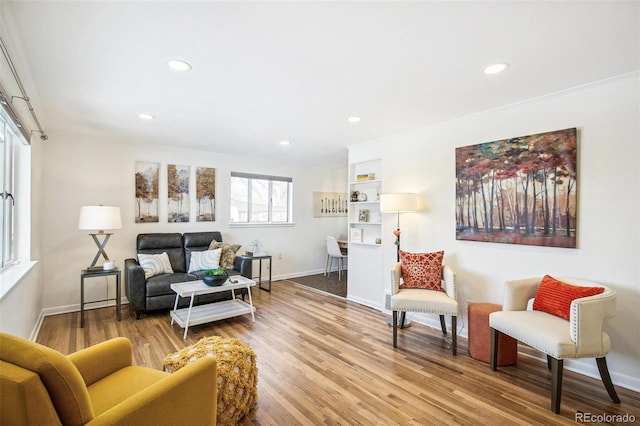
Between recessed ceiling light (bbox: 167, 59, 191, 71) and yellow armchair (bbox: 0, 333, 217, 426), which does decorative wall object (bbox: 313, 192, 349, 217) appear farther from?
yellow armchair (bbox: 0, 333, 217, 426)

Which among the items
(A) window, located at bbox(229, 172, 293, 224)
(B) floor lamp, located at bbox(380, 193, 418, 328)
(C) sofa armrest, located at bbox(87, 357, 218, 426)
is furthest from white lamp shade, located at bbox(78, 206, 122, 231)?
(B) floor lamp, located at bbox(380, 193, 418, 328)

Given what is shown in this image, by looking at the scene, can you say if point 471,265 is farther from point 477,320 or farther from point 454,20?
point 454,20

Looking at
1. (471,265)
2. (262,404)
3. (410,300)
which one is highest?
(471,265)

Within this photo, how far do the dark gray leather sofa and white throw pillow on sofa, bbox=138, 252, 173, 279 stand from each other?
2.9 inches

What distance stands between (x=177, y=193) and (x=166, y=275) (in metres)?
1.43

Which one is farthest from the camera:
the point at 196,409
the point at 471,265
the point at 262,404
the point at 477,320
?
the point at 471,265

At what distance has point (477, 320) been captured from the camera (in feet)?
8.86

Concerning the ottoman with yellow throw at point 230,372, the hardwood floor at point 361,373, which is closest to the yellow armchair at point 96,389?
the ottoman with yellow throw at point 230,372

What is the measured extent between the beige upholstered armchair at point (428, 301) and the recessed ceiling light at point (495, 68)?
71.1 inches

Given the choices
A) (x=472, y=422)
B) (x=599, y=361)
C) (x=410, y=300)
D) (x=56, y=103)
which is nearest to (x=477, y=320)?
(x=410, y=300)

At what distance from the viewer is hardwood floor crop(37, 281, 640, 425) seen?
6.47 feet

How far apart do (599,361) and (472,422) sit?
42.0 inches

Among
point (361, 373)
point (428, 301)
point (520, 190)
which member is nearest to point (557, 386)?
point (428, 301)

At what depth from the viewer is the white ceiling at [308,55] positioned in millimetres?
1557
